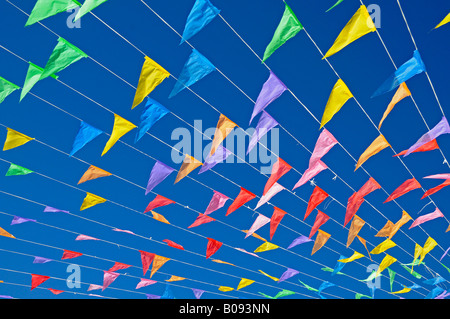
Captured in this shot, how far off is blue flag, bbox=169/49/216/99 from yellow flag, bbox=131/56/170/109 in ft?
0.60

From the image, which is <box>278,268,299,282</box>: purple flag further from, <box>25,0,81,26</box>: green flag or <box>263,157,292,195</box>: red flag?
<box>25,0,81,26</box>: green flag

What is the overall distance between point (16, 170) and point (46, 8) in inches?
87.5

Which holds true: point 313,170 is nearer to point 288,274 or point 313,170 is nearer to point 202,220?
point 202,220

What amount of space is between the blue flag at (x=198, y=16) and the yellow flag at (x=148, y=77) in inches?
19.8

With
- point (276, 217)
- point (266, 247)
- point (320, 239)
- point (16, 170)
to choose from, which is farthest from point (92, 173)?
point (320, 239)

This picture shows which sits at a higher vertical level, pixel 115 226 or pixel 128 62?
pixel 128 62

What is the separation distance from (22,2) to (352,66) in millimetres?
2725

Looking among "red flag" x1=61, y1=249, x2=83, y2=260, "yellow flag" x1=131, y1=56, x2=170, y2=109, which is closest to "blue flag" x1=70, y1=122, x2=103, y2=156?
"yellow flag" x1=131, y1=56, x2=170, y2=109

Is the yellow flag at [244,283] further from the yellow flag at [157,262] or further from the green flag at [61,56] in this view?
the green flag at [61,56]

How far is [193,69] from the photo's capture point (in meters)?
3.06

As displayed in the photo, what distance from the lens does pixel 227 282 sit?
675 cm

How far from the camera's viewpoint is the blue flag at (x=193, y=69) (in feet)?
9.97
